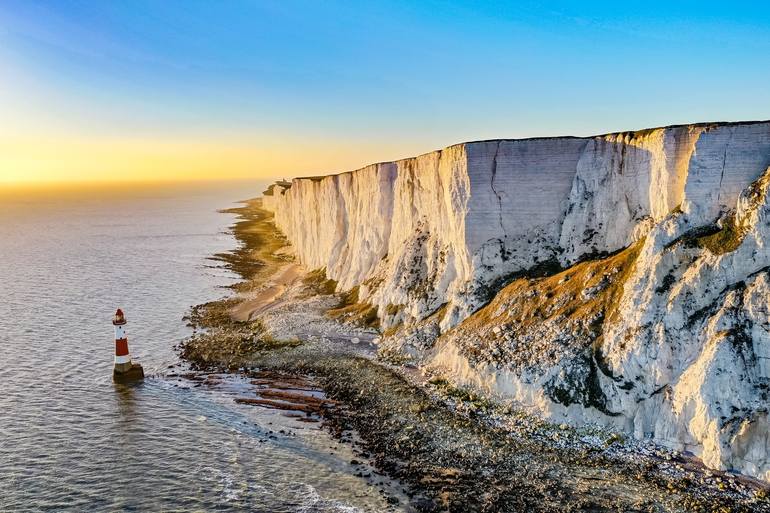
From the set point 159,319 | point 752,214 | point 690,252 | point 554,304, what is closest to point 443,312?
point 554,304

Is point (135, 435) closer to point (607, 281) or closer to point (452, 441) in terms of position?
point (452, 441)

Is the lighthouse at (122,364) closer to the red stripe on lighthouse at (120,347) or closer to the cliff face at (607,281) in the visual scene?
the red stripe on lighthouse at (120,347)

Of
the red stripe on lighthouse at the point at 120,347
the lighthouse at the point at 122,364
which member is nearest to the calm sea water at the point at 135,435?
the lighthouse at the point at 122,364

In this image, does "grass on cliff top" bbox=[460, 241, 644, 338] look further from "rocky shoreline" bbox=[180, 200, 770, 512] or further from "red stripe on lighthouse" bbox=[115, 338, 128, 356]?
"red stripe on lighthouse" bbox=[115, 338, 128, 356]

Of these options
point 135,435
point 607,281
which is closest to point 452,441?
point 607,281

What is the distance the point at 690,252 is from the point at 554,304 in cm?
659

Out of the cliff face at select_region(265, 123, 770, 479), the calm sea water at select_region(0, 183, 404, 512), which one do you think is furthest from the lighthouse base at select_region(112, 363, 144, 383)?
the cliff face at select_region(265, 123, 770, 479)

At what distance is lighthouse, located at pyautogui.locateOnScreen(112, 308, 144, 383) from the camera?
28.8 m

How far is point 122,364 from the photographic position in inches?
1137

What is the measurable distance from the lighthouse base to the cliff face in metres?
14.7

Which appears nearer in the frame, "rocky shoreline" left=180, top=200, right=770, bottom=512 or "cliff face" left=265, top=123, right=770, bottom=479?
"rocky shoreline" left=180, top=200, right=770, bottom=512

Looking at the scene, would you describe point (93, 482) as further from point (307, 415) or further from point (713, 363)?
point (713, 363)

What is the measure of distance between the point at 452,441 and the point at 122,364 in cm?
1912

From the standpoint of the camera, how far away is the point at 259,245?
8744 centimetres
